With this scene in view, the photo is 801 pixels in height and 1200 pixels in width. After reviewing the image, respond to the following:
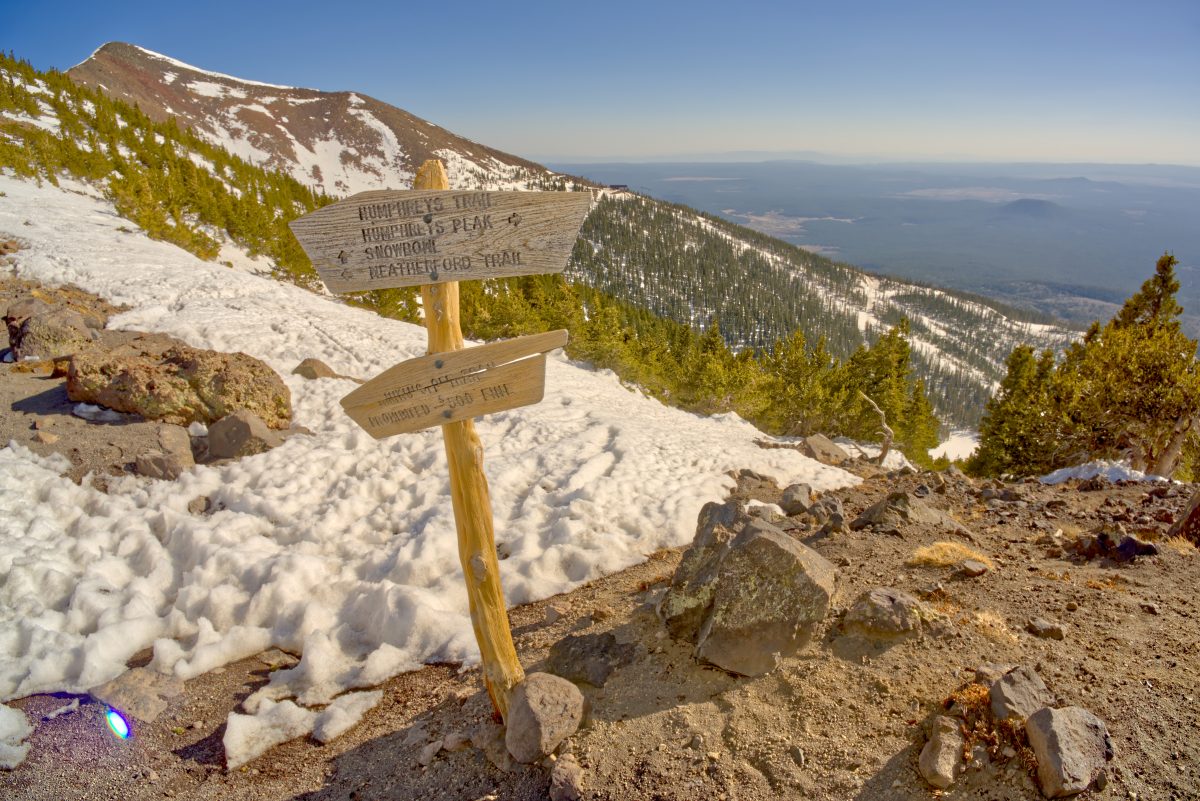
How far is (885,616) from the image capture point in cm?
479

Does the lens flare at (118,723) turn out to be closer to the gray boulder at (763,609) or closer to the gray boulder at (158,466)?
the gray boulder at (158,466)

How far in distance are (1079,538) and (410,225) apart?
884 centimetres

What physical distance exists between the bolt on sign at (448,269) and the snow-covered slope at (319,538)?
2.99m

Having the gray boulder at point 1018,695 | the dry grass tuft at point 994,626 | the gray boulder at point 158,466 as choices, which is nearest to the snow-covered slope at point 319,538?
the gray boulder at point 158,466

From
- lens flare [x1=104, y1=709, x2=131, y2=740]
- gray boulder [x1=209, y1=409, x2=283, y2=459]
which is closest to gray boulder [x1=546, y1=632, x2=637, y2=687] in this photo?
lens flare [x1=104, y1=709, x2=131, y2=740]

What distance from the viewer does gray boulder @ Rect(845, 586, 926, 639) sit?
4.79 metres

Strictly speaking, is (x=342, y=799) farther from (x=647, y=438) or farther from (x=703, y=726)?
(x=647, y=438)

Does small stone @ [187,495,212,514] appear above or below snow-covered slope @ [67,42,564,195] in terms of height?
below

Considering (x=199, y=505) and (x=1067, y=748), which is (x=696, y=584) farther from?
(x=199, y=505)

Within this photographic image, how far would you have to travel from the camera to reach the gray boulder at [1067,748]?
3.37 meters

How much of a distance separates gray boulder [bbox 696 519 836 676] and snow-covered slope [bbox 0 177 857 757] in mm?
2696

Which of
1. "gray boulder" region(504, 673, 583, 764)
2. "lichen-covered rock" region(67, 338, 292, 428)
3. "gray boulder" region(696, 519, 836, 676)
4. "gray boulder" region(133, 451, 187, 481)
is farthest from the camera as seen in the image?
"lichen-covered rock" region(67, 338, 292, 428)

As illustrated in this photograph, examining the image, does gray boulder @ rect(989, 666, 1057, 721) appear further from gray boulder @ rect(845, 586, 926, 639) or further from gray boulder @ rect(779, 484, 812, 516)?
gray boulder @ rect(779, 484, 812, 516)

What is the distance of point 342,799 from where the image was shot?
13.9ft
